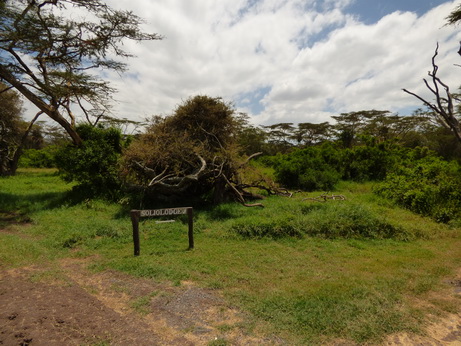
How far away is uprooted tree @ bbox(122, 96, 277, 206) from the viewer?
31.1ft

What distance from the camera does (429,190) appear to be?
9086 mm

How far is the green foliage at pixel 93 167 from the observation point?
10.7 m

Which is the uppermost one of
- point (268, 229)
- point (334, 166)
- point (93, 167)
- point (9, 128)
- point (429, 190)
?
point (9, 128)

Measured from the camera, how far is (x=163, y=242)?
6.45 meters

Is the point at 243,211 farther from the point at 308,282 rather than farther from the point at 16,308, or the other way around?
the point at 16,308

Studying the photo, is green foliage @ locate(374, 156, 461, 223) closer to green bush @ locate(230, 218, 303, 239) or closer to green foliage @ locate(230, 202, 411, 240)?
green foliage @ locate(230, 202, 411, 240)

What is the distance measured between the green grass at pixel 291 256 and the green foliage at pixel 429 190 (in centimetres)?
85

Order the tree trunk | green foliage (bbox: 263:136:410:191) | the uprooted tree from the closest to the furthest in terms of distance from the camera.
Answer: the uprooted tree < the tree trunk < green foliage (bbox: 263:136:410:191)

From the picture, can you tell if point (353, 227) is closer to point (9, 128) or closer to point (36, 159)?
point (9, 128)

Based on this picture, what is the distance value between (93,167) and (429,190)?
41.9 ft

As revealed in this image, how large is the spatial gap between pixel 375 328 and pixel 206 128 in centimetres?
944

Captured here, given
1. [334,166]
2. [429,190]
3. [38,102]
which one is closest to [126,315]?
[429,190]

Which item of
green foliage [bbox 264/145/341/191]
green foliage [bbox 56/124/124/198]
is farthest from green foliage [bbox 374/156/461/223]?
green foliage [bbox 56/124/124/198]

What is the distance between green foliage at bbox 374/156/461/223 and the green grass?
0.85 metres
